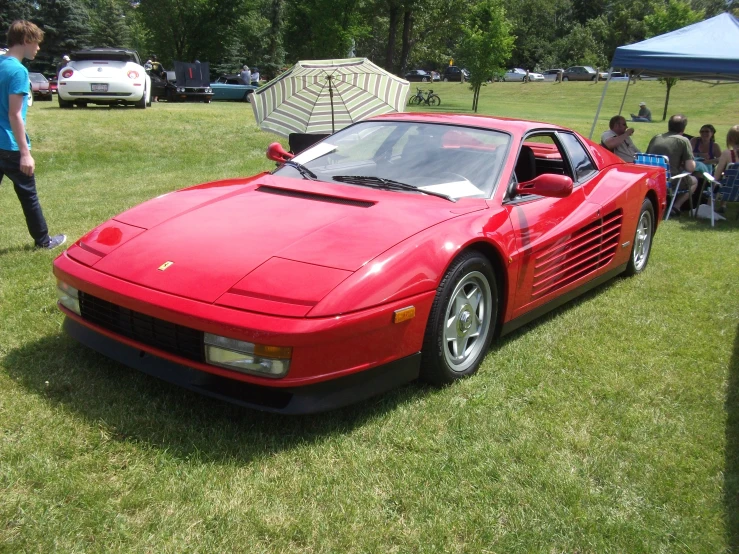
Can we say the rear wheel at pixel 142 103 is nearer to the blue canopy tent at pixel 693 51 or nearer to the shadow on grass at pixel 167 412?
the blue canopy tent at pixel 693 51

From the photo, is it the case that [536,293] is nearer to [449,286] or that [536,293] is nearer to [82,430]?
[449,286]

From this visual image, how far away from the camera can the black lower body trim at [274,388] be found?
2.53 meters

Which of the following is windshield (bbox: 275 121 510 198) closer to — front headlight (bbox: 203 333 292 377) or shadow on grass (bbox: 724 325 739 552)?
front headlight (bbox: 203 333 292 377)

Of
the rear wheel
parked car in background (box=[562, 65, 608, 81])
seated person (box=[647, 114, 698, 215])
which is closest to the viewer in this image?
seated person (box=[647, 114, 698, 215])

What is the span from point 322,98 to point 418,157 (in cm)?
592

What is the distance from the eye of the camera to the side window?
4411mm

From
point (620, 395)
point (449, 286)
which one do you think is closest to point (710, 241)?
point (620, 395)

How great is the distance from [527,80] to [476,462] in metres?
53.7

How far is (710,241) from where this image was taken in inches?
268

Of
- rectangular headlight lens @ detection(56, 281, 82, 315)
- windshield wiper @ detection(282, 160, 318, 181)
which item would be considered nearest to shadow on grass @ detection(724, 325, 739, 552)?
windshield wiper @ detection(282, 160, 318, 181)

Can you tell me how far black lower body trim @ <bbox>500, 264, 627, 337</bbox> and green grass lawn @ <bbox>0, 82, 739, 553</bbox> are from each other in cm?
15

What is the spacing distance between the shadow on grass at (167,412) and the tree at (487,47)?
25382mm

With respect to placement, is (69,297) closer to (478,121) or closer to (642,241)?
(478,121)

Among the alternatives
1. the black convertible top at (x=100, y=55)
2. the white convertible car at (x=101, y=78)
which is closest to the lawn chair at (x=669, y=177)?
the white convertible car at (x=101, y=78)
